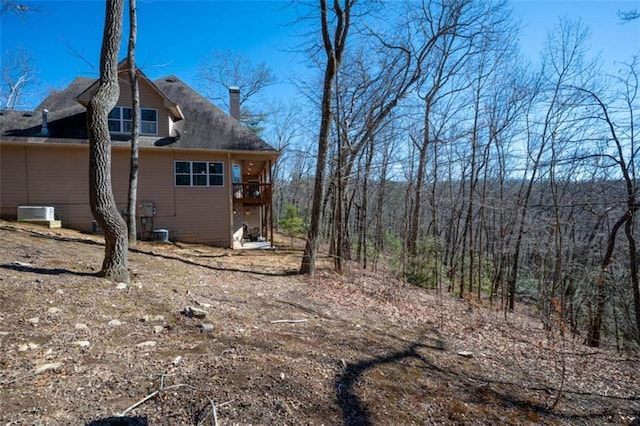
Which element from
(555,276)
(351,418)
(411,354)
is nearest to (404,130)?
(555,276)

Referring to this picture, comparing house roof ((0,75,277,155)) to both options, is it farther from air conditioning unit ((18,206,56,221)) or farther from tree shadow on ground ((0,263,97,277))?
tree shadow on ground ((0,263,97,277))

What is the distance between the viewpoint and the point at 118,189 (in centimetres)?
1161

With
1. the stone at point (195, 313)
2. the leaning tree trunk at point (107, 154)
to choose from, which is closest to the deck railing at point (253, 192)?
the leaning tree trunk at point (107, 154)

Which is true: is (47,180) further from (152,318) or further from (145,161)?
(152,318)

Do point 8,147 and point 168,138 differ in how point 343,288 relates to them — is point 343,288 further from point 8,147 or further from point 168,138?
point 8,147

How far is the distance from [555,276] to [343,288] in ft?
24.2

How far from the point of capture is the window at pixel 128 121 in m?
11.6

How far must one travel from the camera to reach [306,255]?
329 inches

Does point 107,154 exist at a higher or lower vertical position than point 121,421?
higher

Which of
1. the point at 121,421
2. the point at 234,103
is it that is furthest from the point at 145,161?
the point at 121,421

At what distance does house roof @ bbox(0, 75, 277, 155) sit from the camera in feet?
36.2

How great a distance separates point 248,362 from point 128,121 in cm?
1171

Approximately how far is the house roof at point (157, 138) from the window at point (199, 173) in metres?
0.69

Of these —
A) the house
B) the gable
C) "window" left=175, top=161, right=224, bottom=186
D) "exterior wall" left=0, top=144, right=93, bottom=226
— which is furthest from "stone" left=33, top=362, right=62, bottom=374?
"exterior wall" left=0, top=144, right=93, bottom=226
